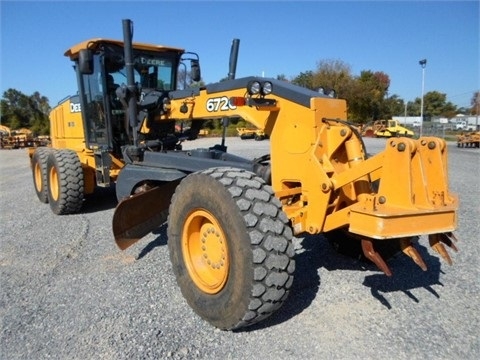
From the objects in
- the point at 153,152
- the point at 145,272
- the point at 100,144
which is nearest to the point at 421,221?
the point at 145,272

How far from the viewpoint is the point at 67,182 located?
263 inches

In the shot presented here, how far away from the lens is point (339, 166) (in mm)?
3418

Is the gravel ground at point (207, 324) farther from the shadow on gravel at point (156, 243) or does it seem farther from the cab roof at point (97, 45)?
the cab roof at point (97, 45)

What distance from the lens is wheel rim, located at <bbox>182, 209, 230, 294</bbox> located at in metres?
3.29

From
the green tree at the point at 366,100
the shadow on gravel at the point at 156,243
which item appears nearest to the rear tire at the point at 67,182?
the shadow on gravel at the point at 156,243

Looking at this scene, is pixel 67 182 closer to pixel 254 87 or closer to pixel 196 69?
pixel 196 69

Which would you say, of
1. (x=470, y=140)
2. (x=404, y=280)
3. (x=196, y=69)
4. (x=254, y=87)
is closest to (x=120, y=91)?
(x=196, y=69)

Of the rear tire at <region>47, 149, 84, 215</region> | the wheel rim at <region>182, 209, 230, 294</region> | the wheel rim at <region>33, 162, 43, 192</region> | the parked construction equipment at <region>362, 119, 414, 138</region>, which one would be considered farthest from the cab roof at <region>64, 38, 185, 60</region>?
the parked construction equipment at <region>362, 119, 414, 138</region>

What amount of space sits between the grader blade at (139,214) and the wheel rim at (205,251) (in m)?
1.28

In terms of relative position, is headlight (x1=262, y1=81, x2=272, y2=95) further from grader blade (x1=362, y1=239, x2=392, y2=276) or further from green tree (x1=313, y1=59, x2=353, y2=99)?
green tree (x1=313, y1=59, x2=353, y2=99)

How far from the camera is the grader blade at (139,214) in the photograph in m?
4.60

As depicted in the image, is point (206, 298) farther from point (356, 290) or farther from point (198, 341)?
point (356, 290)

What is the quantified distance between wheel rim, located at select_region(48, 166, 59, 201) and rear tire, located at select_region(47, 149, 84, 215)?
99 millimetres

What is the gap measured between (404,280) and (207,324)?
2.02 metres
